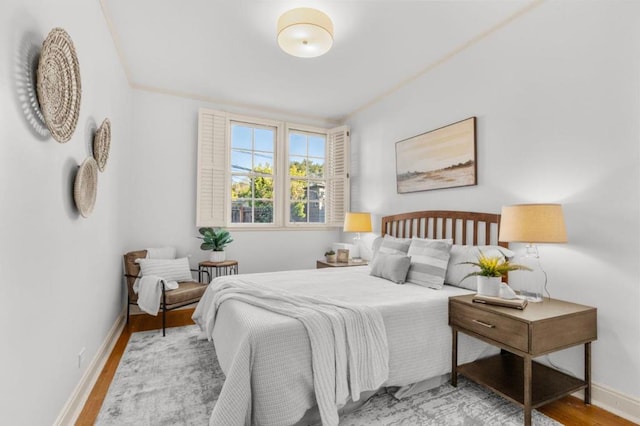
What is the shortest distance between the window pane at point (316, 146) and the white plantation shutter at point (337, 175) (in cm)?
13

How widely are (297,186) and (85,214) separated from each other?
3.23 m

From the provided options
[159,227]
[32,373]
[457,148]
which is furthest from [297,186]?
[32,373]

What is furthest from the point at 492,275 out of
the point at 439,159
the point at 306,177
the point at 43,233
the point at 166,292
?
the point at 306,177

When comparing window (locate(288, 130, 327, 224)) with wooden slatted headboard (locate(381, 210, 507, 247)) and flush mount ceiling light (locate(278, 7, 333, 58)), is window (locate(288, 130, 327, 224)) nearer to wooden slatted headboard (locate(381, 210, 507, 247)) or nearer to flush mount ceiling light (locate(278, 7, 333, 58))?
wooden slatted headboard (locate(381, 210, 507, 247))

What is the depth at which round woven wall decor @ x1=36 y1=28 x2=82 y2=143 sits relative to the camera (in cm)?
142

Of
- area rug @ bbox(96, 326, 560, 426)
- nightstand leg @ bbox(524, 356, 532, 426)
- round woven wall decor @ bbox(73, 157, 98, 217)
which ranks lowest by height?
area rug @ bbox(96, 326, 560, 426)

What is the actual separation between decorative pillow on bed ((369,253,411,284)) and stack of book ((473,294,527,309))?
2.49ft

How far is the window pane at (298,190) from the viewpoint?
509 cm

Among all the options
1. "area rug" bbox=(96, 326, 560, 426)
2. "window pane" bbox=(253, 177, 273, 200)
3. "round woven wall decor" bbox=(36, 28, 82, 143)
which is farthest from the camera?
"window pane" bbox=(253, 177, 273, 200)

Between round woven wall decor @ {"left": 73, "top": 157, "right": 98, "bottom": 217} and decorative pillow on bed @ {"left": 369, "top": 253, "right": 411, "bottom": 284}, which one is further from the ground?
round woven wall decor @ {"left": 73, "top": 157, "right": 98, "bottom": 217}

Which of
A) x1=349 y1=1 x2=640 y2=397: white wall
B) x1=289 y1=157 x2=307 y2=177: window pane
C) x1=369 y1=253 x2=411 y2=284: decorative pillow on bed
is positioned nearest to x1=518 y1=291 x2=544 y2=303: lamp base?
x1=349 y1=1 x2=640 y2=397: white wall

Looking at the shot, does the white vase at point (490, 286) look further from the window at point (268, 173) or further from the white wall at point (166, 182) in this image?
the white wall at point (166, 182)

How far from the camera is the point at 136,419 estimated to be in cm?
194

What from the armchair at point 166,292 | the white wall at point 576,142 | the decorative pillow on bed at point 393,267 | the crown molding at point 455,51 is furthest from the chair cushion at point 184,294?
the crown molding at point 455,51
